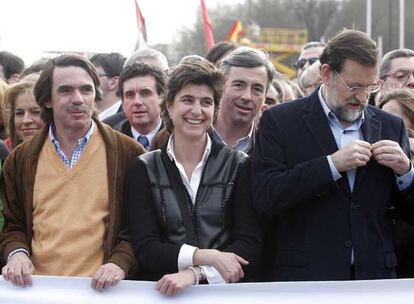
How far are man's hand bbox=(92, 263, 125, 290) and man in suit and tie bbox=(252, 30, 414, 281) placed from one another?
30.2 inches

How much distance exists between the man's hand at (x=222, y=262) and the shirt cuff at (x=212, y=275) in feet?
0.07

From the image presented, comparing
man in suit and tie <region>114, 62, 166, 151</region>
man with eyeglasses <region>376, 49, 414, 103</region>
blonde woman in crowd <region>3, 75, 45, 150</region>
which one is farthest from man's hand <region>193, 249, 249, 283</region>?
man with eyeglasses <region>376, 49, 414, 103</region>

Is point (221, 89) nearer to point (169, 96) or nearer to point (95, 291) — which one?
point (169, 96)

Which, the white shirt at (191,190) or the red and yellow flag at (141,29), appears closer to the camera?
the white shirt at (191,190)

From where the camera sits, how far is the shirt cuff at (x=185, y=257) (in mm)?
4539

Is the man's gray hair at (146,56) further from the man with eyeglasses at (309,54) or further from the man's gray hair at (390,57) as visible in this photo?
the man with eyeglasses at (309,54)

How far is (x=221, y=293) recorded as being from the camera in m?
4.52

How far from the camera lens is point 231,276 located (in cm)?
451

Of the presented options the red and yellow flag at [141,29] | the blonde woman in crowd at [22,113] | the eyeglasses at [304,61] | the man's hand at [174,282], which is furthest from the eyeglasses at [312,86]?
the man's hand at [174,282]

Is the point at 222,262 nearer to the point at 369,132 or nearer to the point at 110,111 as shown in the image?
the point at 369,132

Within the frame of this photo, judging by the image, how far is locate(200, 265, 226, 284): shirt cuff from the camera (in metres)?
4.54

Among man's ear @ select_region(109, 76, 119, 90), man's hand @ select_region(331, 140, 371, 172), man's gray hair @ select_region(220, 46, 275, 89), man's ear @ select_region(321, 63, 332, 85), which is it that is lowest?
man's ear @ select_region(109, 76, 119, 90)

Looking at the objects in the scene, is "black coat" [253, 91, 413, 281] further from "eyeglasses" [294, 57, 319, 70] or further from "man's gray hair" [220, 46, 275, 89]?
"eyeglasses" [294, 57, 319, 70]

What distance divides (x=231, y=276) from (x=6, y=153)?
5.40 ft
